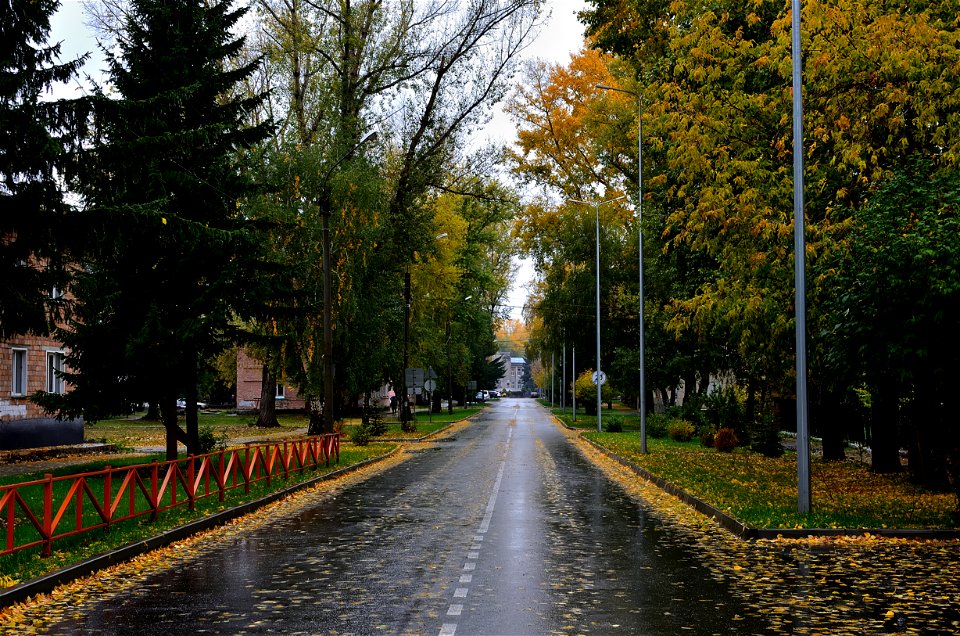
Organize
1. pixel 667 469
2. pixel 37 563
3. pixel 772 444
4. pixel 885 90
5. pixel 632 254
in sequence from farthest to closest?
pixel 632 254 < pixel 772 444 < pixel 667 469 < pixel 885 90 < pixel 37 563

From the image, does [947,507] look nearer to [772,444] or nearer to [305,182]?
[772,444]

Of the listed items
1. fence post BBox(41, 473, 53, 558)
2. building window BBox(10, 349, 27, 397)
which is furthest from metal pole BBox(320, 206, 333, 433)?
fence post BBox(41, 473, 53, 558)

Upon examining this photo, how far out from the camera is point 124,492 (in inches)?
539

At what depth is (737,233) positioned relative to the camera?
19.7 m

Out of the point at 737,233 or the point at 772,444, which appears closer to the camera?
the point at 737,233

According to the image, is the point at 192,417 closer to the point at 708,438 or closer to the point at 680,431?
the point at 708,438

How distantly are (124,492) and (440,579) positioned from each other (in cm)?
626

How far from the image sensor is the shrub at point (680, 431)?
129 feet

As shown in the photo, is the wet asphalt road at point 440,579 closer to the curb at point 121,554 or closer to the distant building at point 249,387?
the curb at point 121,554

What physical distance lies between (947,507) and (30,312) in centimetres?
1530

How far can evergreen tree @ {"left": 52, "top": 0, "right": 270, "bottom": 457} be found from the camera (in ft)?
66.7

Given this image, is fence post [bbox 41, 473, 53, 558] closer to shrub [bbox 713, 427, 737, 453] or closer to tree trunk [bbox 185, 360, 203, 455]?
tree trunk [bbox 185, 360, 203, 455]

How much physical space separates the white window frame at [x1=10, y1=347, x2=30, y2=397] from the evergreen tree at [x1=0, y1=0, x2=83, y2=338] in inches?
766

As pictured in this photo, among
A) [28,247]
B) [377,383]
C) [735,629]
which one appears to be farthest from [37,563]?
[377,383]
